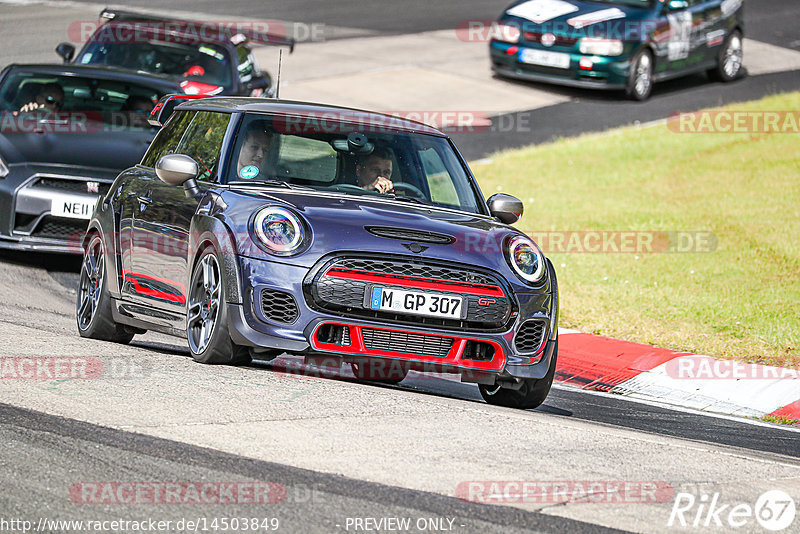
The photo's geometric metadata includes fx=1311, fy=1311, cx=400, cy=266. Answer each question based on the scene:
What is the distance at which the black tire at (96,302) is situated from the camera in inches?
330

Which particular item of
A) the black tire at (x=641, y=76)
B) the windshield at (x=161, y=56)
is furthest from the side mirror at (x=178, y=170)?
the black tire at (x=641, y=76)

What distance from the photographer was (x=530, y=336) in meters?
7.07

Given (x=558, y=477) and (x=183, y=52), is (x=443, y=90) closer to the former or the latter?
(x=183, y=52)

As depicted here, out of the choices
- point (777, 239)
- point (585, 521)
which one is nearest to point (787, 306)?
point (777, 239)

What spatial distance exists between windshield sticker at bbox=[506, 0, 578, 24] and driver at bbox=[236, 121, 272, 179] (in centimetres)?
1353

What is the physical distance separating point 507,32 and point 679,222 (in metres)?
7.66

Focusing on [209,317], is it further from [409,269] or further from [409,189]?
[409,189]

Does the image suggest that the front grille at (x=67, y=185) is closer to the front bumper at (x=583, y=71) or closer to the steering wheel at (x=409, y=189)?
the steering wheel at (x=409, y=189)

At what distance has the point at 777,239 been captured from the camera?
13531 mm

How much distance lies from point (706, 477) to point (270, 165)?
3.20 meters

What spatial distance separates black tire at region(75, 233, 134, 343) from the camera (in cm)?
839
